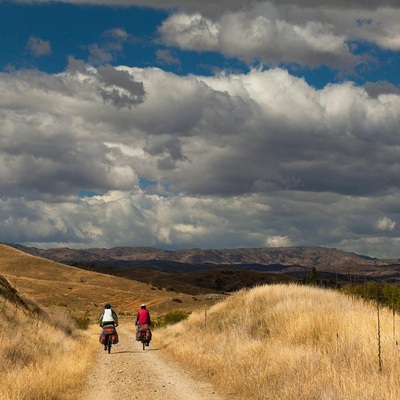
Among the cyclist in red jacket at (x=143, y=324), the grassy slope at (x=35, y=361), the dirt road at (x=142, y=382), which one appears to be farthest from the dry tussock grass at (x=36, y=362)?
the cyclist in red jacket at (x=143, y=324)

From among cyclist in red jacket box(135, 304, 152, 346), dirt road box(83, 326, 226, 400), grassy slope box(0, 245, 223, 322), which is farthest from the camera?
grassy slope box(0, 245, 223, 322)

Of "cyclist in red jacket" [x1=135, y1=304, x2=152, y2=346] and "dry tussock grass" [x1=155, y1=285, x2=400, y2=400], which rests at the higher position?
"dry tussock grass" [x1=155, y1=285, x2=400, y2=400]

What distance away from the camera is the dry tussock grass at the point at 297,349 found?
36.7 feet

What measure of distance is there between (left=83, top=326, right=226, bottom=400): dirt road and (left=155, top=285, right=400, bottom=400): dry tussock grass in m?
0.67

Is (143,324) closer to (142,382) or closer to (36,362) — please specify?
(36,362)

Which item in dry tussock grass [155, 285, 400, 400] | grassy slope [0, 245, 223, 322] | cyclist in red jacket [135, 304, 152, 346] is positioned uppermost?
dry tussock grass [155, 285, 400, 400]

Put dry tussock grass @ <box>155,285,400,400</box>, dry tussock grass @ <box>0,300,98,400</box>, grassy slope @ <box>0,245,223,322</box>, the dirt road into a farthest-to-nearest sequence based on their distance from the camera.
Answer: grassy slope @ <box>0,245,223,322</box> → the dirt road → dry tussock grass @ <box>0,300,98,400</box> → dry tussock grass @ <box>155,285,400,400</box>

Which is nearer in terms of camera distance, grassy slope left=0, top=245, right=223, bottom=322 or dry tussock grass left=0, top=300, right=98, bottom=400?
dry tussock grass left=0, top=300, right=98, bottom=400

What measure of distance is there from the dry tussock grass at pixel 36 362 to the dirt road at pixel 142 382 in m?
0.50

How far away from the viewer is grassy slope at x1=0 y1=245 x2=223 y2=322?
77312mm

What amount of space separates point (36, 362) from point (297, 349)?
297 inches

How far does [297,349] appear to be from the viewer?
15.1 meters

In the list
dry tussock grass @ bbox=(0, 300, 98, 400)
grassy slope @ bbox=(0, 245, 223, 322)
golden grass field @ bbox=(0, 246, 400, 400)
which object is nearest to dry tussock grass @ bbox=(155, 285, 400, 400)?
golden grass field @ bbox=(0, 246, 400, 400)

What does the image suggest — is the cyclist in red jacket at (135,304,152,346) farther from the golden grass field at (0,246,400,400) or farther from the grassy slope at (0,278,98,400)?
the grassy slope at (0,278,98,400)
